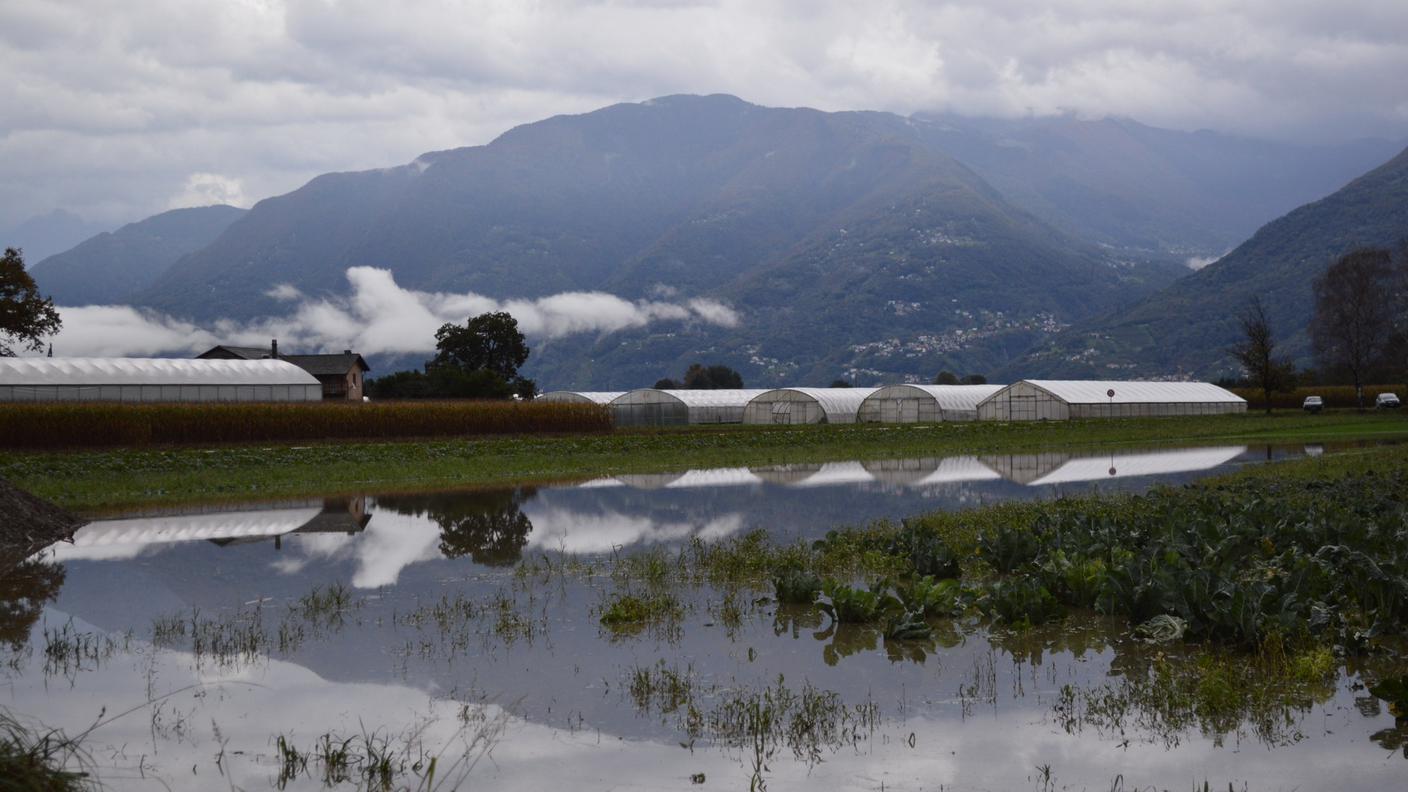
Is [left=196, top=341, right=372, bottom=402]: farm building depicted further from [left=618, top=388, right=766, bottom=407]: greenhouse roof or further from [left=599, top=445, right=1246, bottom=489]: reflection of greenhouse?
[left=599, top=445, right=1246, bottom=489]: reflection of greenhouse

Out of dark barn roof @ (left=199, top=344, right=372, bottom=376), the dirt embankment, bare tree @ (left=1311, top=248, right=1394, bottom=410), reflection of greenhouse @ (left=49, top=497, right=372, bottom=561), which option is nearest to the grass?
reflection of greenhouse @ (left=49, top=497, right=372, bottom=561)

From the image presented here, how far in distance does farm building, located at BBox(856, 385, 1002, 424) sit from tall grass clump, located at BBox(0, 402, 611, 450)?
27.7 metres

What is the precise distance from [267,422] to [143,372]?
860 inches

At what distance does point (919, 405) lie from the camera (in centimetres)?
8956

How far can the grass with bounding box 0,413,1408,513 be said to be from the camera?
33875 millimetres

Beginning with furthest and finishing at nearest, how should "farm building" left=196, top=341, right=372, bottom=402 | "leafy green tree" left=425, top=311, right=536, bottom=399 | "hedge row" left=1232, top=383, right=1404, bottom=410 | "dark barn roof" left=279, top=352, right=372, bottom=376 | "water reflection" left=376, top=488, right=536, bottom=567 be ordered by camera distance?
"leafy green tree" left=425, top=311, right=536, bottom=399
"hedge row" left=1232, top=383, right=1404, bottom=410
"dark barn roof" left=279, top=352, right=372, bottom=376
"farm building" left=196, top=341, right=372, bottom=402
"water reflection" left=376, top=488, right=536, bottom=567

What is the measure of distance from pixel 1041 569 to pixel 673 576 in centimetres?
537

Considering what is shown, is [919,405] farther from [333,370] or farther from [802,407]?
[333,370]

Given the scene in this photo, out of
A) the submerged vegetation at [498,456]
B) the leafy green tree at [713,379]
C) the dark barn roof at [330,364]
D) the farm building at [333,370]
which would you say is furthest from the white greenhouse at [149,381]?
the leafy green tree at [713,379]

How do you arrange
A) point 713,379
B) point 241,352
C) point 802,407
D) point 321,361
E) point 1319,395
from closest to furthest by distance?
A: point 802,407 < point 321,361 < point 241,352 < point 1319,395 < point 713,379

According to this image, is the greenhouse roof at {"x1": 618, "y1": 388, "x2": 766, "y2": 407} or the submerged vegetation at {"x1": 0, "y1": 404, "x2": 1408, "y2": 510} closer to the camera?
the submerged vegetation at {"x1": 0, "y1": 404, "x2": 1408, "y2": 510}

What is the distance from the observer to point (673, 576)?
55.8 feet

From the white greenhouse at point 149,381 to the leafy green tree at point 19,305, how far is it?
17.7 feet

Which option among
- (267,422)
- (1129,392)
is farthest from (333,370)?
(1129,392)
